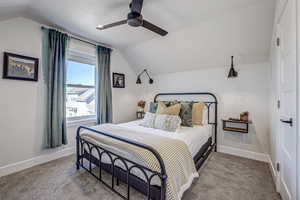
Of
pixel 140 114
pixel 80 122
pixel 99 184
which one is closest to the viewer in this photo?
pixel 99 184

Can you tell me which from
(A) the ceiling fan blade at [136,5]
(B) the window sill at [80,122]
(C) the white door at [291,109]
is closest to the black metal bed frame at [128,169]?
(B) the window sill at [80,122]

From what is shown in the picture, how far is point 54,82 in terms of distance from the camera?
268 centimetres

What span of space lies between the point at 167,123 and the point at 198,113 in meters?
0.86

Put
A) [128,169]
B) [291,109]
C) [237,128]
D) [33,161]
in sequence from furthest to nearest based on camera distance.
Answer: [237,128] < [33,161] < [128,169] < [291,109]

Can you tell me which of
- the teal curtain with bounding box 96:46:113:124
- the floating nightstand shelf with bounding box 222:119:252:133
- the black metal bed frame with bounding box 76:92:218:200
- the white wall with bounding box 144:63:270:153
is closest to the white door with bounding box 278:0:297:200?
the black metal bed frame with bounding box 76:92:218:200

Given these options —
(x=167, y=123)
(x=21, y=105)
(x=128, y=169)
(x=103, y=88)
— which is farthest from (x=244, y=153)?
(x=21, y=105)

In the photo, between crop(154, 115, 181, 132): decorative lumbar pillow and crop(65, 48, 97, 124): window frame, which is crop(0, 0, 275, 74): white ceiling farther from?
crop(154, 115, 181, 132): decorative lumbar pillow

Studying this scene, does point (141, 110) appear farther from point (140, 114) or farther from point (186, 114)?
point (186, 114)

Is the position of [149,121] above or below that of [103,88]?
below

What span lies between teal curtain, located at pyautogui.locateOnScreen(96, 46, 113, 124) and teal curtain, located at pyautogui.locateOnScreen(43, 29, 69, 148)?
80cm

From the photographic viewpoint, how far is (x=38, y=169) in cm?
240

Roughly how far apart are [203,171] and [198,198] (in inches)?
27.8

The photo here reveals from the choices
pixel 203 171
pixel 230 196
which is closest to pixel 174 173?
pixel 230 196

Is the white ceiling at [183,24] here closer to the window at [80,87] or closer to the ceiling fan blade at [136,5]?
the ceiling fan blade at [136,5]
